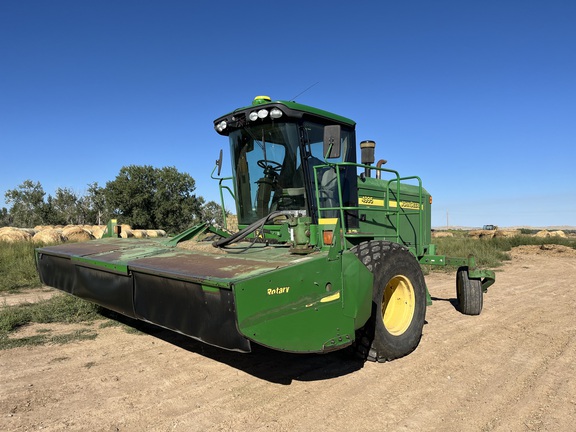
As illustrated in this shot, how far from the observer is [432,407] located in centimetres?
324

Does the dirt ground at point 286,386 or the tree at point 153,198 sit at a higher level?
the tree at point 153,198

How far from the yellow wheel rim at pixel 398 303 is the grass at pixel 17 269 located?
790 centimetres

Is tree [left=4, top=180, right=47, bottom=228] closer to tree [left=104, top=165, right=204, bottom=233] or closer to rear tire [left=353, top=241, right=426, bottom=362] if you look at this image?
tree [left=104, top=165, right=204, bottom=233]

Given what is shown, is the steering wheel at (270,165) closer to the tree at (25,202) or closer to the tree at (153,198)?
the tree at (153,198)

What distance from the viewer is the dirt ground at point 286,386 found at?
299 centimetres

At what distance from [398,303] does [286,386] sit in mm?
1776

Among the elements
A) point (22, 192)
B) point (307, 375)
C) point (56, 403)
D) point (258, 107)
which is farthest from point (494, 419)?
point (22, 192)

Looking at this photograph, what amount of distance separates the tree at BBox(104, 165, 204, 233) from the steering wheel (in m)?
31.2

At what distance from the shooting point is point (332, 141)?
420 cm

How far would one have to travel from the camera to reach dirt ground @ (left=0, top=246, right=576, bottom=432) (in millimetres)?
2990

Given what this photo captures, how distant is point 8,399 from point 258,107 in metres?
3.68

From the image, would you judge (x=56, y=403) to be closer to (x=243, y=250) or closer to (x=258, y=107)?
(x=243, y=250)

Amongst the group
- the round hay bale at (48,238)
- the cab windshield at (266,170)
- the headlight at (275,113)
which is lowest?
the round hay bale at (48,238)

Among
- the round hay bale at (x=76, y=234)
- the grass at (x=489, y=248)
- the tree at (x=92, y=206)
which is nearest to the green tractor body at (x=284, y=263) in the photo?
the grass at (x=489, y=248)
